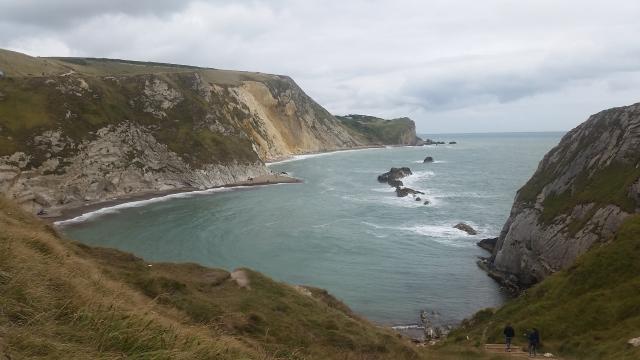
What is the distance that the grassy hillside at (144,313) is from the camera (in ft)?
21.9

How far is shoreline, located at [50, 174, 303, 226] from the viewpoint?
2958 inches

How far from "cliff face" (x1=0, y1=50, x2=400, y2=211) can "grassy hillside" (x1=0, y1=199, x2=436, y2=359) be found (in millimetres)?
A: 64803

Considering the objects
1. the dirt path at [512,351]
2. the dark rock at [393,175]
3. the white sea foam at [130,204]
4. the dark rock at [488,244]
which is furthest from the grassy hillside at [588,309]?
the dark rock at [393,175]

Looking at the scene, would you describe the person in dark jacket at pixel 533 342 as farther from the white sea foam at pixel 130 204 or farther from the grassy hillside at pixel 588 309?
the white sea foam at pixel 130 204

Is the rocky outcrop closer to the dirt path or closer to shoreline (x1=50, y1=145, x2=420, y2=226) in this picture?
shoreline (x1=50, y1=145, x2=420, y2=226)

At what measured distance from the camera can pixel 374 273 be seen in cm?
5038

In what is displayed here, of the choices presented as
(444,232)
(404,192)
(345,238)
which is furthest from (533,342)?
(404,192)

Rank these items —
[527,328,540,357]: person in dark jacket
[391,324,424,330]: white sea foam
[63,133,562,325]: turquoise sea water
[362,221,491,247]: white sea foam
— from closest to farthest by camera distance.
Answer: [527,328,540,357]: person in dark jacket
[391,324,424,330]: white sea foam
[63,133,562,325]: turquoise sea water
[362,221,491,247]: white sea foam

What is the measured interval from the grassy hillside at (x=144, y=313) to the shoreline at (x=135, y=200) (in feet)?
185

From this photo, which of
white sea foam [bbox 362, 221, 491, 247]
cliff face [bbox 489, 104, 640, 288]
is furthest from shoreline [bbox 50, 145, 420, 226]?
cliff face [bbox 489, 104, 640, 288]

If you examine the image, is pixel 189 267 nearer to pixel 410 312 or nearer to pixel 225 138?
pixel 410 312

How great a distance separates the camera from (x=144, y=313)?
861 centimetres

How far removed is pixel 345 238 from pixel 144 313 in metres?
56.2

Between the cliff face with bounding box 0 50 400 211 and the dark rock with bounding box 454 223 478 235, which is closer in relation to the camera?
the dark rock with bounding box 454 223 478 235
